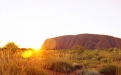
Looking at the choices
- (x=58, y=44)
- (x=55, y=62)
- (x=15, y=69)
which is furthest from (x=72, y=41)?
(x=15, y=69)

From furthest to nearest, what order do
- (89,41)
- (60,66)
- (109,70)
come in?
(89,41)
(60,66)
(109,70)

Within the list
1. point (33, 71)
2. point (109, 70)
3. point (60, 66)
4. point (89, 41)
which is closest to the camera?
point (33, 71)

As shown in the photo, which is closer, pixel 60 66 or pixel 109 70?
pixel 109 70

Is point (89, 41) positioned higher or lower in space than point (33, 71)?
higher

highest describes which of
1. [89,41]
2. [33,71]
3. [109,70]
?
[89,41]

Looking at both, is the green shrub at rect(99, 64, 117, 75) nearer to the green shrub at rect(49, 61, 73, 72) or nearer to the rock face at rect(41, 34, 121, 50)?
the green shrub at rect(49, 61, 73, 72)

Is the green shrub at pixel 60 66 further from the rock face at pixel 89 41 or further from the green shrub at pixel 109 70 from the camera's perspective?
the rock face at pixel 89 41

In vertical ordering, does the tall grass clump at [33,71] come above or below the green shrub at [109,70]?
above

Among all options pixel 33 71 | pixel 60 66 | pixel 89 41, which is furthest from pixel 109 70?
pixel 89 41

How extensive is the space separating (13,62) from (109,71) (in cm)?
551

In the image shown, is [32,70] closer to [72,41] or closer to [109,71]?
[109,71]

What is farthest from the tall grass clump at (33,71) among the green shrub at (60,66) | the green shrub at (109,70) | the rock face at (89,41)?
the rock face at (89,41)

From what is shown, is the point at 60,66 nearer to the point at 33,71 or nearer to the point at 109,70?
the point at 109,70

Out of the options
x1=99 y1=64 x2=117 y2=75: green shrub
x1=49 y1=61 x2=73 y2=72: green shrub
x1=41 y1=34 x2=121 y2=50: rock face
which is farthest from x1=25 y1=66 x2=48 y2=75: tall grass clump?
x1=41 y1=34 x2=121 y2=50: rock face
